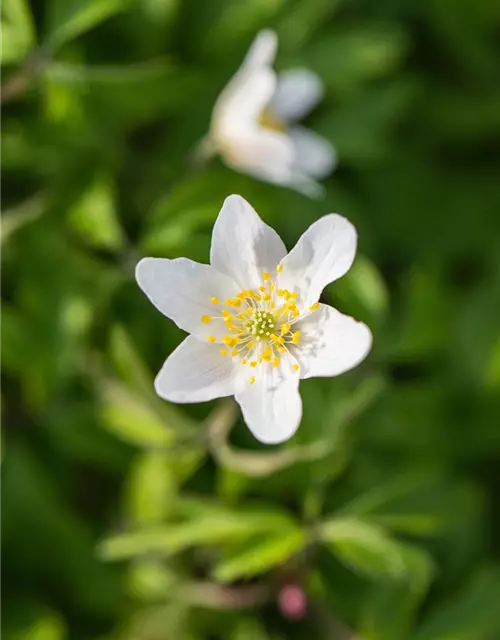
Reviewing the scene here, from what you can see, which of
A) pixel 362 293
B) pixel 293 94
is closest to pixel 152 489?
pixel 362 293

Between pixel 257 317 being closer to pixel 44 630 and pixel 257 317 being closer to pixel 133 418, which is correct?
pixel 133 418

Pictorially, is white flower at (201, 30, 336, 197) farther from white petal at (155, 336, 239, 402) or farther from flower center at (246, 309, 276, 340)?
white petal at (155, 336, 239, 402)

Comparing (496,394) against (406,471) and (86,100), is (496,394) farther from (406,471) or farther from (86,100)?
(86,100)

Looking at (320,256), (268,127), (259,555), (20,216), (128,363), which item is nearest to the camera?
(320,256)

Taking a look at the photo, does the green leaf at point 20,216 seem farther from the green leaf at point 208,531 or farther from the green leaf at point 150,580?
the green leaf at point 150,580

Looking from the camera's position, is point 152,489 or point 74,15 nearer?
point 74,15

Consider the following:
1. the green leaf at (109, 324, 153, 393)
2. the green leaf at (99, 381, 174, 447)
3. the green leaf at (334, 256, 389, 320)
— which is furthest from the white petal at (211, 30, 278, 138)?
the green leaf at (99, 381, 174, 447)
